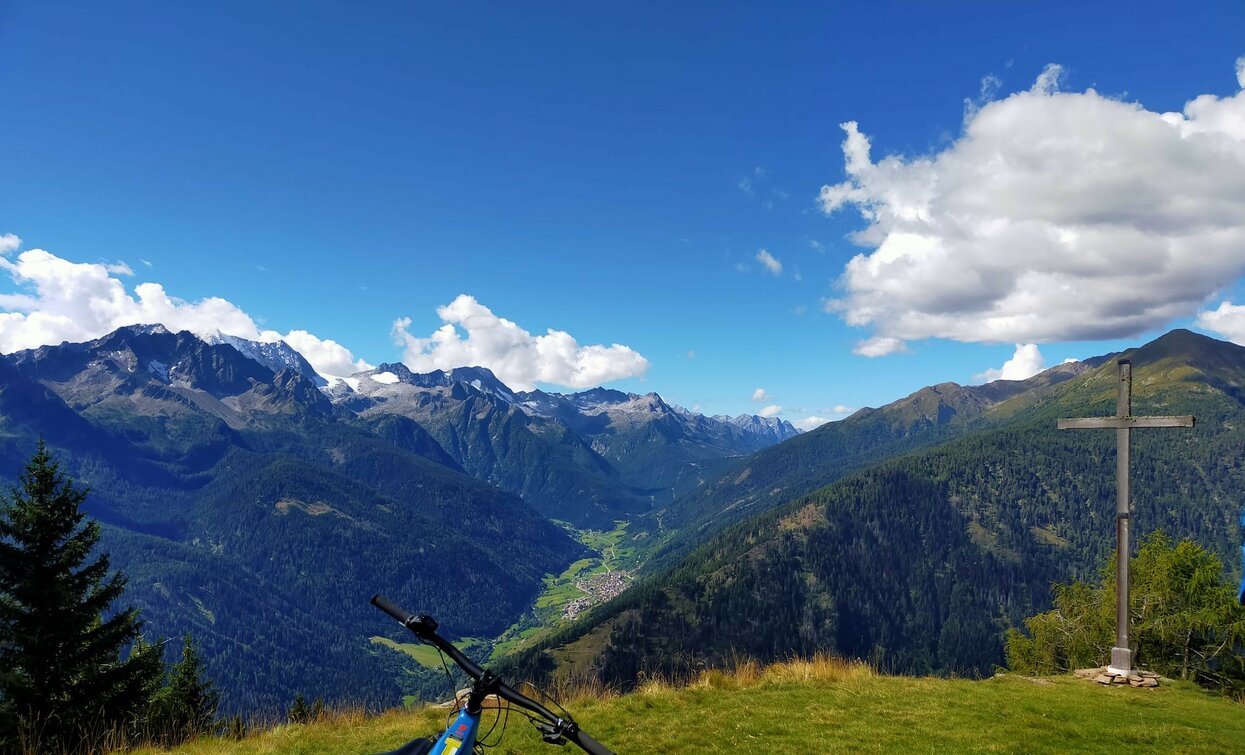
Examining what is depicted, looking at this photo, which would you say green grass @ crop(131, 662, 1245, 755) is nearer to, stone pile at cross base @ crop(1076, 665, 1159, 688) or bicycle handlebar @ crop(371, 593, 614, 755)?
stone pile at cross base @ crop(1076, 665, 1159, 688)

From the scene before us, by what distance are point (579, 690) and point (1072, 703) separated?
44.4 feet

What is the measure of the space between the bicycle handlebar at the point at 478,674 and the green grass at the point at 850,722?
24.9 ft

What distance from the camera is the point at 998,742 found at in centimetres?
1243

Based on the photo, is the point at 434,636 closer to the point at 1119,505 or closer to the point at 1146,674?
the point at 1146,674

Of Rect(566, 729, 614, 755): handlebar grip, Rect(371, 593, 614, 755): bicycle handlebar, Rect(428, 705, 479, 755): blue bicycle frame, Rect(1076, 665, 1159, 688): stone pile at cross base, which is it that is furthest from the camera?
Rect(1076, 665, 1159, 688): stone pile at cross base

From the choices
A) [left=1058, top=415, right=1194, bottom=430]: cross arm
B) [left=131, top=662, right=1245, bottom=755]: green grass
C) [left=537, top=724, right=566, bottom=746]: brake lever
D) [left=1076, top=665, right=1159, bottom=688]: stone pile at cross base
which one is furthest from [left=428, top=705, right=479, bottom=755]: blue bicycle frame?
[left=1058, top=415, right=1194, bottom=430]: cross arm

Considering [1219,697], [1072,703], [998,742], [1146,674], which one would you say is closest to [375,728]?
[998,742]

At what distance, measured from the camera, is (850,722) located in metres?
13.9

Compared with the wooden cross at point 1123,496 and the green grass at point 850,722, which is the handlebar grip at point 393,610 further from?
the wooden cross at point 1123,496

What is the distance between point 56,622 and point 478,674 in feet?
81.5

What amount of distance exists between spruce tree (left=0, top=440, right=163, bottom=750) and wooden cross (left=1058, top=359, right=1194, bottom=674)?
32816 millimetres

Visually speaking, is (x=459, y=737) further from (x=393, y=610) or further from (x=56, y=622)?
(x=56, y=622)

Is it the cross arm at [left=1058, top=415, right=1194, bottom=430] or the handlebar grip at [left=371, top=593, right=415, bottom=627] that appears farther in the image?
the cross arm at [left=1058, top=415, right=1194, bottom=430]

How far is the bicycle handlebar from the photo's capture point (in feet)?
16.6
